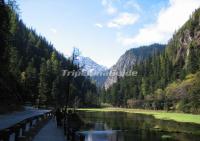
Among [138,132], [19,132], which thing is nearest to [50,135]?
[19,132]

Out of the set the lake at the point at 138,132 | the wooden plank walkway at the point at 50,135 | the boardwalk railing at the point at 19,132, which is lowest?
the lake at the point at 138,132

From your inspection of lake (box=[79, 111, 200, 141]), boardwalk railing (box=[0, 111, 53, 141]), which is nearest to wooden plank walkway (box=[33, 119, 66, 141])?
boardwalk railing (box=[0, 111, 53, 141])

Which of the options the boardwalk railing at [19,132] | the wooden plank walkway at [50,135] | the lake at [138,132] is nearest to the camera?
the boardwalk railing at [19,132]

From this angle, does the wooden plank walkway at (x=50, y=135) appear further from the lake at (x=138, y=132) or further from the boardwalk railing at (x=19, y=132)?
the lake at (x=138, y=132)

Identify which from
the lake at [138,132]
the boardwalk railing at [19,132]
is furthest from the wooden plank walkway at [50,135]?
the lake at [138,132]

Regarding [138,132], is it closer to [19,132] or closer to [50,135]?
[50,135]

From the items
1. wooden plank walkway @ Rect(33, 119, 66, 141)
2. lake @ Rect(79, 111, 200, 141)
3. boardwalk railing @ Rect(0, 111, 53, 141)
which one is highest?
boardwalk railing @ Rect(0, 111, 53, 141)

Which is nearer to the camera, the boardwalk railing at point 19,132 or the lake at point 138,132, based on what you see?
the boardwalk railing at point 19,132

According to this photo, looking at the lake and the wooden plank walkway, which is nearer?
the wooden plank walkway

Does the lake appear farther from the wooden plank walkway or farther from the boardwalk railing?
the boardwalk railing

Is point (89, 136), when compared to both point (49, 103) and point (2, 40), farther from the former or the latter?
point (49, 103)

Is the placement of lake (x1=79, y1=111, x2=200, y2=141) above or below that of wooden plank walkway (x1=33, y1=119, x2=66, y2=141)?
below

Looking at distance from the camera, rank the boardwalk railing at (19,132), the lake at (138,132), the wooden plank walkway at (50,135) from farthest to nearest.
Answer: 1. the lake at (138,132)
2. the wooden plank walkway at (50,135)
3. the boardwalk railing at (19,132)

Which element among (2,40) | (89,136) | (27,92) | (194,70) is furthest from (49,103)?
(2,40)
